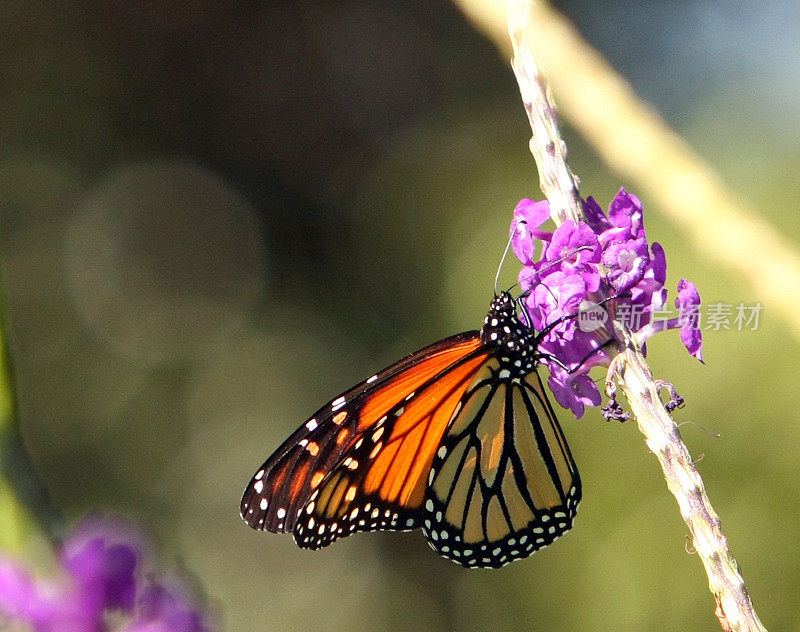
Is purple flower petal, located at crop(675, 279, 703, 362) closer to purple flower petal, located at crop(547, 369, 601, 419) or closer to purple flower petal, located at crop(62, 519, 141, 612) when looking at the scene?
purple flower petal, located at crop(547, 369, 601, 419)

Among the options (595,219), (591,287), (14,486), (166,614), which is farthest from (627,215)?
(14,486)

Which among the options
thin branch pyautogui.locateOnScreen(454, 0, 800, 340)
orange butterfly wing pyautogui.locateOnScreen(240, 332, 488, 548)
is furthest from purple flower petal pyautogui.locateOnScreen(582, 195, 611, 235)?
thin branch pyautogui.locateOnScreen(454, 0, 800, 340)

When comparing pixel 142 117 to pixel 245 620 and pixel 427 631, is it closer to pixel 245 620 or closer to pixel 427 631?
pixel 245 620

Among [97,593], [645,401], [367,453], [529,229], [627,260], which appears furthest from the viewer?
[367,453]

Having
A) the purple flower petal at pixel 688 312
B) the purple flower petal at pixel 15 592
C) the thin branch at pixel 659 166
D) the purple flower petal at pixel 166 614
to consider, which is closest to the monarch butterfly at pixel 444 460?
the purple flower petal at pixel 688 312

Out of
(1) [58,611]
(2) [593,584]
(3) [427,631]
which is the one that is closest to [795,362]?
(2) [593,584]

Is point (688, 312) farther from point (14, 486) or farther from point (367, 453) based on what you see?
point (14, 486)

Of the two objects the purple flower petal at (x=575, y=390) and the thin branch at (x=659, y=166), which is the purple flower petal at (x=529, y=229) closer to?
the purple flower petal at (x=575, y=390)
